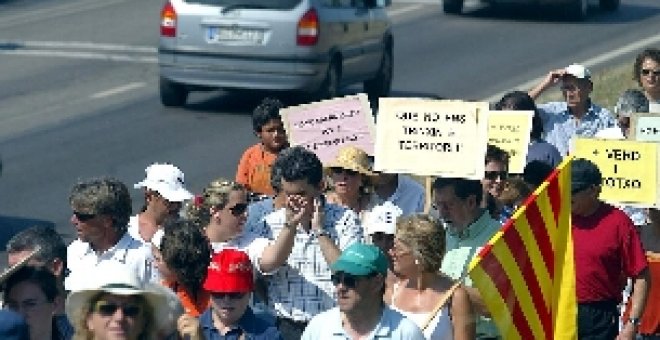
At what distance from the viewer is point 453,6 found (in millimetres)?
32500

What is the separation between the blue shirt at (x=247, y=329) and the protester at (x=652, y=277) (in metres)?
3.32

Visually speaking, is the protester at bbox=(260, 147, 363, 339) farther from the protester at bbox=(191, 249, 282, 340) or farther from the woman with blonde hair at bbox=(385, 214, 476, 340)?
the protester at bbox=(191, 249, 282, 340)

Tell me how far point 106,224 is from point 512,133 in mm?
3415

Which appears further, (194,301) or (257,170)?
(257,170)

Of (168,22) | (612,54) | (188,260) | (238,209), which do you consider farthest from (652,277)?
(612,54)

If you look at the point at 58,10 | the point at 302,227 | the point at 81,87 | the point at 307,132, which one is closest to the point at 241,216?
the point at 302,227

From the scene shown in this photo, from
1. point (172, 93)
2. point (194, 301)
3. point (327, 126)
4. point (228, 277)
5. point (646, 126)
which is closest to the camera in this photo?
point (228, 277)

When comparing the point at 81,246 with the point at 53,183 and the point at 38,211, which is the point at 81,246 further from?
the point at 53,183

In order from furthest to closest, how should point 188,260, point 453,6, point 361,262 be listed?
point 453,6, point 188,260, point 361,262

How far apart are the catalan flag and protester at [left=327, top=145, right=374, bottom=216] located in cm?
141

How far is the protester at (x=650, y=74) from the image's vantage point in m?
14.1

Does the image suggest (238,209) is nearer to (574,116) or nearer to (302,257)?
(302,257)

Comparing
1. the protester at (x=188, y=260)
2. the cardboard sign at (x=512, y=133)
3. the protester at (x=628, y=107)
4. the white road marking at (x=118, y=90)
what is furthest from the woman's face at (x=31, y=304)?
the white road marking at (x=118, y=90)

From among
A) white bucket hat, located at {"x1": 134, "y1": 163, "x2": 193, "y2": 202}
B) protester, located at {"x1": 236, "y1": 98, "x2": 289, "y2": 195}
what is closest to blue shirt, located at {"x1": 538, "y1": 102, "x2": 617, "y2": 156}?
protester, located at {"x1": 236, "y1": 98, "x2": 289, "y2": 195}
